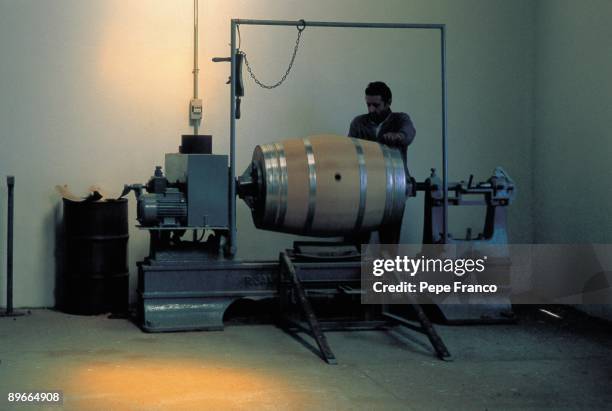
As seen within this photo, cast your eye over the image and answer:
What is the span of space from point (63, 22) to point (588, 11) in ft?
13.2

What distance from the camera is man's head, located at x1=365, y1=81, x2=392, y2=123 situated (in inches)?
260

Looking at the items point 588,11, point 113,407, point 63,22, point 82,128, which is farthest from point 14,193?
point 588,11

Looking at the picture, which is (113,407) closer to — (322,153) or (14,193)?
(322,153)

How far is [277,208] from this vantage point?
5.90 meters

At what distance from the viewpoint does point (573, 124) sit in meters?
7.04

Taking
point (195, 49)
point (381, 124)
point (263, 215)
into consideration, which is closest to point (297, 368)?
point (263, 215)

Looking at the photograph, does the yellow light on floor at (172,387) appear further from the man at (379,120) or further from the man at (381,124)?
the man at (379,120)

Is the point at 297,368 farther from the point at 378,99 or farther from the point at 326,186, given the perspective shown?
the point at 378,99

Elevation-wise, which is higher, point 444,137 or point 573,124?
point 573,124

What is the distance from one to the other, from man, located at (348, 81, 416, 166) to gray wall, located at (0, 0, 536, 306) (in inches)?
23.6

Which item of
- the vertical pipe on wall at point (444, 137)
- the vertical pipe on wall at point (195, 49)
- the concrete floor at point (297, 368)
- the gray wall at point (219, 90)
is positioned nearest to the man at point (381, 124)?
the vertical pipe on wall at point (444, 137)

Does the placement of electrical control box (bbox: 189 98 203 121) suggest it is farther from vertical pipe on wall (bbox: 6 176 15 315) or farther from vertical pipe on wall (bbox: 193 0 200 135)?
vertical pipe on wall (bbox: 6 176 15 315)

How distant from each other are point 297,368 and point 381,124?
2.38 m

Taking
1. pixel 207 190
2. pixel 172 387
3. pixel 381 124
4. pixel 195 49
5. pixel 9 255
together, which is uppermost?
pixel 195 49
